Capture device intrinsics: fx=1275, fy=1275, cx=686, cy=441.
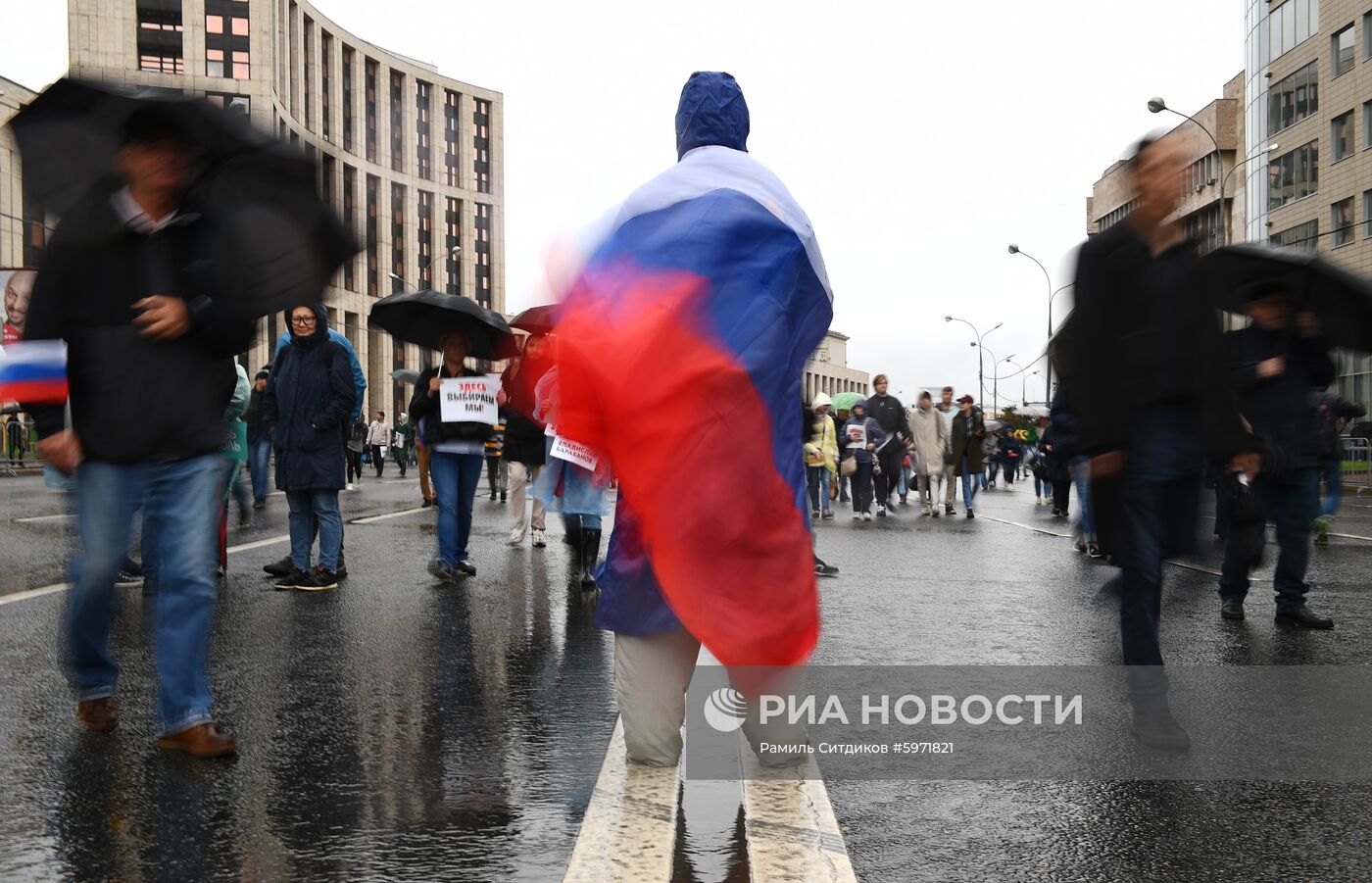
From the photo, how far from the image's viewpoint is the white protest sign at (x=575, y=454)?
351 cm

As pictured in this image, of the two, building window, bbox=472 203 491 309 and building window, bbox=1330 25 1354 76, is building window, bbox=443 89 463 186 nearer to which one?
building window, bbox=472 203 491 309

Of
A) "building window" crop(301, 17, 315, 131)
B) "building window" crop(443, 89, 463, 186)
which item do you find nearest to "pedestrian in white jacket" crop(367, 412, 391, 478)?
"building window" crop(301, 17, 315, 131)

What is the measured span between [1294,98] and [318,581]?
5120 cm

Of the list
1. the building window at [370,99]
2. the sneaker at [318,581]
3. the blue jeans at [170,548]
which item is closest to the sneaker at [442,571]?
the sneaker at [318,581]

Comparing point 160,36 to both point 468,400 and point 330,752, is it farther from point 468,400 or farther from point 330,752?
point 330,752

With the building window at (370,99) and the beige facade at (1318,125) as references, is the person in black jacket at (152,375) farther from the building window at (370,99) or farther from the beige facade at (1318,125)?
the building window at (370,99)

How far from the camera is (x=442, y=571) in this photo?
28.6 ft

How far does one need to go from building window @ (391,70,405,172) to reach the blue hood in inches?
3546

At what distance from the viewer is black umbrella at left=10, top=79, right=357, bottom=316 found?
393 cm

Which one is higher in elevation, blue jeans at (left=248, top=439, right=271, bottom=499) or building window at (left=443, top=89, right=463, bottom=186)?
building window at (left=443, top=89, right=463, bottom=186)

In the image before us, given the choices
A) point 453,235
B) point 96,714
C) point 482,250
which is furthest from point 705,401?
point 482,250

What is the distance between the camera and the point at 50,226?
4137 mm

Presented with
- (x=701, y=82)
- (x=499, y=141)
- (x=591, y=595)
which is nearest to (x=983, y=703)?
(x=701, y=82)

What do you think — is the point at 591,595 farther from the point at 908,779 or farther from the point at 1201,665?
the point at 908,779
